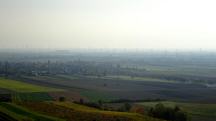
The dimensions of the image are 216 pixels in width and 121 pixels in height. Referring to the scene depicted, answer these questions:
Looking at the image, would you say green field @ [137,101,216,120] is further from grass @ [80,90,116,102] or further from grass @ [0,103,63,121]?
grass @ [0,103,63,121]

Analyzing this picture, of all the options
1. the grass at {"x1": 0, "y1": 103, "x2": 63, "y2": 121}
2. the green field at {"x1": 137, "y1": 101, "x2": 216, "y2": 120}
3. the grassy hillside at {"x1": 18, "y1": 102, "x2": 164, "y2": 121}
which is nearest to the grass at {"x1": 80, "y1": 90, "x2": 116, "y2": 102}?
the green field at {"x1": 137, "y1": 101, "x2": 216, "y2": 120}

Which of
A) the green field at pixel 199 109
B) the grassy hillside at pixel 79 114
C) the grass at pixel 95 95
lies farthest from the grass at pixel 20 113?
the grass at pixel 95 95

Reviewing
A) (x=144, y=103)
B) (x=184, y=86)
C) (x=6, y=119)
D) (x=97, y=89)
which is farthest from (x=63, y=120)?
(x=184, y=86)

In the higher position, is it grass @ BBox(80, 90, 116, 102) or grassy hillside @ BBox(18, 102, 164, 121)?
grassy hillside @ BBox(18, 102, 164, 121)

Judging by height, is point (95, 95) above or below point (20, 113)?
below

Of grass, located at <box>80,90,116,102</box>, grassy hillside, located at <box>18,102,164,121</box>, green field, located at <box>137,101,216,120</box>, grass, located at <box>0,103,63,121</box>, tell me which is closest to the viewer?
grass, located at <box>0,103,63,121</box>

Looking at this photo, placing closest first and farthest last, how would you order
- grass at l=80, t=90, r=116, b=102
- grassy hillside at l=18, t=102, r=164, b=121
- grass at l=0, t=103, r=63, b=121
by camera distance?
grass at l=0, t=103, r=63, b=121 → grassy hillside at l=18, t=102, r=164, b=121 → grass at l=80, t=90, r=116, b=102

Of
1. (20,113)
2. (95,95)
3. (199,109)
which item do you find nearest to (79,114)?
(20,113)

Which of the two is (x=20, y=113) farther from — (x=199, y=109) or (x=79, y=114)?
(x=199, y=109)
